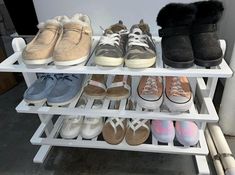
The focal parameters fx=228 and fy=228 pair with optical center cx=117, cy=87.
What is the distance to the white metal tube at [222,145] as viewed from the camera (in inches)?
32.6

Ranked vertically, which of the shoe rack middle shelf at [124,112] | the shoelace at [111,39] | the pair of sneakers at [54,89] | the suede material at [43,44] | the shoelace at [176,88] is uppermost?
the suede material at [43,44]

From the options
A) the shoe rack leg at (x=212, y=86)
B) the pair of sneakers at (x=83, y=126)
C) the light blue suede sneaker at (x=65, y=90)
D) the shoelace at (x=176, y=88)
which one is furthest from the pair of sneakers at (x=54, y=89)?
the shoe rack leg at (x=212, y=86)

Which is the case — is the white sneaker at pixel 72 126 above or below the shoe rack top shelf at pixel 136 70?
below

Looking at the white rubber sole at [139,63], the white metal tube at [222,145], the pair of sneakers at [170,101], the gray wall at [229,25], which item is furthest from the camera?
the gray wall at [229,25]

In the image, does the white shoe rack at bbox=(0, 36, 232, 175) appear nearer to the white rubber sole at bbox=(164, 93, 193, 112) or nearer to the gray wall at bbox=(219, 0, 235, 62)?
the white rubber sole at bbox=(164, 93, 193, 112)

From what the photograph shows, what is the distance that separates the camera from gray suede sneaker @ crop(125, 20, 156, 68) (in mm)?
625

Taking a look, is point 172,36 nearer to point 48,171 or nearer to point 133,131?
point 133,131

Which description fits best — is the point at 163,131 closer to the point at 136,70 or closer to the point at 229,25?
the point at 136,70

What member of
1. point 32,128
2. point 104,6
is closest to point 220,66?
point 104,6

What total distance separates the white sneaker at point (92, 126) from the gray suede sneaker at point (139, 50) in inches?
11.6

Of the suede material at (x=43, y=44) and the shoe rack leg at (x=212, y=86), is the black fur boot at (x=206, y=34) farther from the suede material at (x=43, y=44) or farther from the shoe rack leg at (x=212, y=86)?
the suede material at (x=43, y=44)

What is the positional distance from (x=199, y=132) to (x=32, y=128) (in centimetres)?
78

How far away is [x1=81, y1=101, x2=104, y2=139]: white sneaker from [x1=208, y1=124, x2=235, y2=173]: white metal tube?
1.53 feet

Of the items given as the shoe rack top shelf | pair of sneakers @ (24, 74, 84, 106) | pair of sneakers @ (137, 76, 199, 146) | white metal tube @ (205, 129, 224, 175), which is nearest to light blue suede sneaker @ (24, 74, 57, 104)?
pair of sneakers @ (24, 74, 84, 106)
